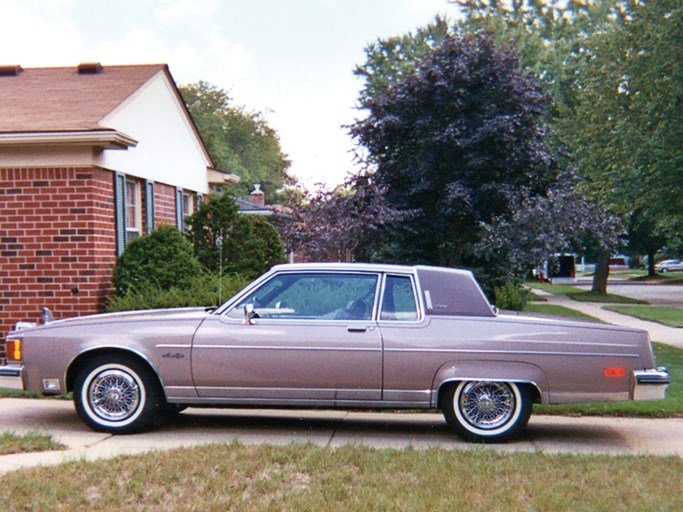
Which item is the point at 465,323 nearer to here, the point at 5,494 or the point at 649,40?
the point at 5,494

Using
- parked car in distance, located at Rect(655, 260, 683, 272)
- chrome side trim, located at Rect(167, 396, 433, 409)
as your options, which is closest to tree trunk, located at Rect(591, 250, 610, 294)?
chrome side trim, located at Rect(167, 396, 433, 409)

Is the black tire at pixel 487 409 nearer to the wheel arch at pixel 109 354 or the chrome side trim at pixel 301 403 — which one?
the chrome side trim at pixel 301 403

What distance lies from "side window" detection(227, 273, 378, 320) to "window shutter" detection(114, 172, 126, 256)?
6.76m

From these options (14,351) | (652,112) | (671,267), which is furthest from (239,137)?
(14,351)

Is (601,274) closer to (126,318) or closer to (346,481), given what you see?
(126,318)

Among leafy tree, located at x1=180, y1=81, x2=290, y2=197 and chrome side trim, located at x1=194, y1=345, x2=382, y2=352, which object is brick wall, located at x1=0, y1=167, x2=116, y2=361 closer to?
chrome side trim, located at x1=194, y1=345, x2=382, y2=352

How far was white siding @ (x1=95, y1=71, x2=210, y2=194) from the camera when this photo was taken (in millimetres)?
14930

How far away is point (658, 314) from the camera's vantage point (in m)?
24.8

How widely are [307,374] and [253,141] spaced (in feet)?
216

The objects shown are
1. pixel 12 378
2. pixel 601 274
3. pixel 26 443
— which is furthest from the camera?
pixel 601 274

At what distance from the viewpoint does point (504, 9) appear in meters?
50.2

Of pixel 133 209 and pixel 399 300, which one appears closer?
pixel 399 300

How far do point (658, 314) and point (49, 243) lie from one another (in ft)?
56.1

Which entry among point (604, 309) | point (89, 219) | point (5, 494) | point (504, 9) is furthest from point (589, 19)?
point (5, 494)
